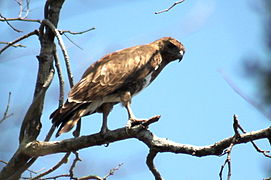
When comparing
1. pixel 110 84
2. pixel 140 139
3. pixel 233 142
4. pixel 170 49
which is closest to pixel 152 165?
pixel 140 139

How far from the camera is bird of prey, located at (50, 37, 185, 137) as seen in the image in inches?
180

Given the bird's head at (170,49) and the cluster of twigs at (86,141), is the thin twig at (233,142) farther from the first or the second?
the bird's head at (170,49)

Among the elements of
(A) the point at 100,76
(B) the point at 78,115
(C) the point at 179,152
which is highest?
(A) the point at 100,76

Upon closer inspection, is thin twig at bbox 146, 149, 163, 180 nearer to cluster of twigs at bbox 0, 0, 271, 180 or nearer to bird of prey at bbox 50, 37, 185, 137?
cluster of twigs at bbox 0, 0, 271, 180

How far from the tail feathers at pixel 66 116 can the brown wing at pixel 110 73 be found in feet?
0.34

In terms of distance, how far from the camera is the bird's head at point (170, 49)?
6637 millimetres

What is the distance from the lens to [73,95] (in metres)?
4.76

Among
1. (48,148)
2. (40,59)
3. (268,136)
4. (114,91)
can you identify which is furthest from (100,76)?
(268,136)

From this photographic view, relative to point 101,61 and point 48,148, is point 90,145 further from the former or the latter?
point 101,61

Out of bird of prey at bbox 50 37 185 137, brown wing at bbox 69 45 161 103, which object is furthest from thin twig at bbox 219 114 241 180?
brown wing at bbox 69 45 161 103

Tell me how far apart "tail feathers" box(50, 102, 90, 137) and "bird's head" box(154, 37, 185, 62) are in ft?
7.53

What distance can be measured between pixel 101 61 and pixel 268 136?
291cm

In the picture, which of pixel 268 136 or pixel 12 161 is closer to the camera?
pixel 268 136

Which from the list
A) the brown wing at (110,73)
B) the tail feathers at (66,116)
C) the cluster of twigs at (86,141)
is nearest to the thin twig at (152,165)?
the cluster of twigs at (86,141)
